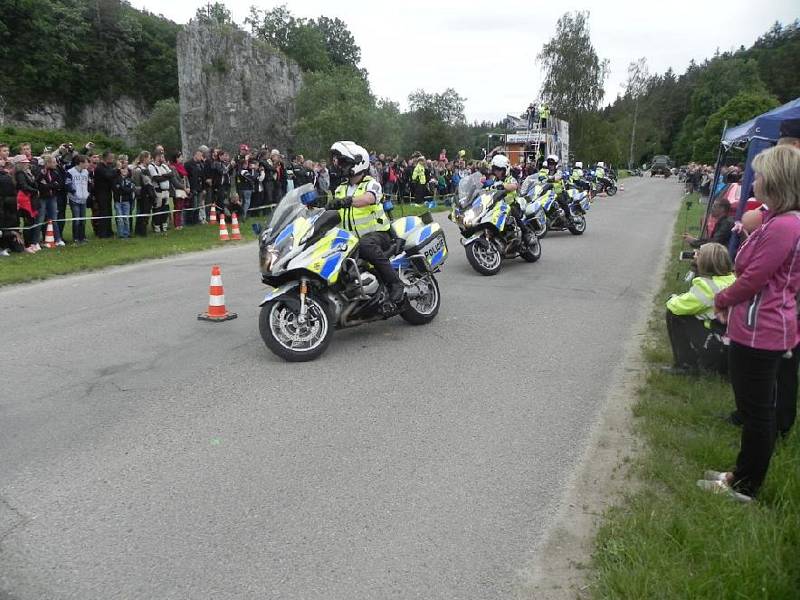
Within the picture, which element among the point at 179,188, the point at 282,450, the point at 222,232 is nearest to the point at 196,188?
the point at 179,188

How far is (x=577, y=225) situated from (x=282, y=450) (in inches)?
536

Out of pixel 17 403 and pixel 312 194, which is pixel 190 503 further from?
pixel 312 194

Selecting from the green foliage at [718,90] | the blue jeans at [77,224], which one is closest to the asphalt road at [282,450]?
the blue jeans at [77,224]

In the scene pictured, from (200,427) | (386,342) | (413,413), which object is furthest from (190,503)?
(386,342)

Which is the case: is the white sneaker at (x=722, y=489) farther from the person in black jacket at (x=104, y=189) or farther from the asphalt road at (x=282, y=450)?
the person in black jacket at (x=104, y=189)

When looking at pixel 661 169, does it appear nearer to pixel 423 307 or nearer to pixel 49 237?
pixel 49 237

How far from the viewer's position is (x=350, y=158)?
22.2 ft

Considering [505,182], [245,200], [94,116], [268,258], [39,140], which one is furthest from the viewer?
[94,116]

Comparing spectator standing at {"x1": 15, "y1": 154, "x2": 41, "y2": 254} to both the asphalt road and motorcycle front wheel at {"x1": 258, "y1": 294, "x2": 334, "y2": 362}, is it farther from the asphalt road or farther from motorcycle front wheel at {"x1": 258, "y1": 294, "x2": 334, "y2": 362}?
motorcycle front wheel at {"x1": 258, "y1": 294, "x2": 334, "y2": 362}

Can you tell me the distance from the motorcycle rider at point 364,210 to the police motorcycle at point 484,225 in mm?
3921

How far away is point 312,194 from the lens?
625 cm

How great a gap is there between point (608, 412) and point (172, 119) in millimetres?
71530

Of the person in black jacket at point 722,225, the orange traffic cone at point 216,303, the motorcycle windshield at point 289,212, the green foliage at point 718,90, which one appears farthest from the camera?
the green foliage at point 718,90

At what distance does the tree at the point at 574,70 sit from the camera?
65438mm
